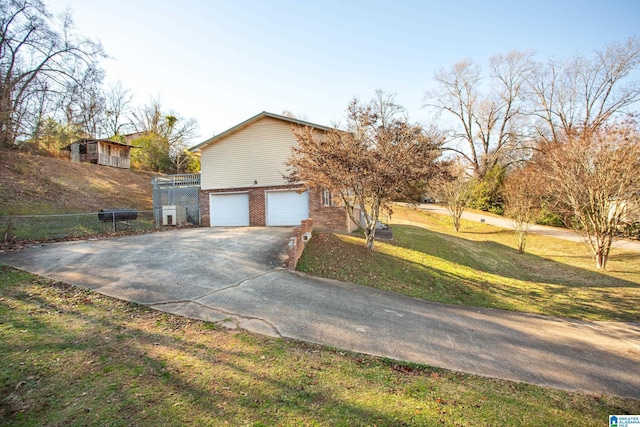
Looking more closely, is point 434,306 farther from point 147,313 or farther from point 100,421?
point 100,421

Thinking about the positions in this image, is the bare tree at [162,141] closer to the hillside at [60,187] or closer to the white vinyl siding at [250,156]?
the hillside at [60,187]

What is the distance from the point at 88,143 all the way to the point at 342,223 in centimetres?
2504

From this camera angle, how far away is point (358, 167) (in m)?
9.70

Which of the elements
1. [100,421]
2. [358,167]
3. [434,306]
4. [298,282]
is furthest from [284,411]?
[358,167]

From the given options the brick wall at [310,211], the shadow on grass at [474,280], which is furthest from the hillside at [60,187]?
the shadow on grass at [474,280]

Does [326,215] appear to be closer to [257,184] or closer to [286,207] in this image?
[286,207]

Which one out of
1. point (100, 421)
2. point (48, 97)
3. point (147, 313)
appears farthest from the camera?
point (48, 97)

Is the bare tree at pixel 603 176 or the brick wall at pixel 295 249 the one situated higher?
the bare tree at pixel 603 176

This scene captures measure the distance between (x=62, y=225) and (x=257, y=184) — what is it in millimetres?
8198

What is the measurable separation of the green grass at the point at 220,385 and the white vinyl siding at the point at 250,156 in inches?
465

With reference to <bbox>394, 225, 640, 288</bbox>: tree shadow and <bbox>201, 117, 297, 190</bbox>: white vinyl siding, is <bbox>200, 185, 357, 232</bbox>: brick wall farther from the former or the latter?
<bbox>394, 225, 640, 288</bbox>: tree shadow

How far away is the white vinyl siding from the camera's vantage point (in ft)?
51.4

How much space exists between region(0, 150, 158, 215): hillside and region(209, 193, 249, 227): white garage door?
669cm

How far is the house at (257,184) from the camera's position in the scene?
15344 millimetres
